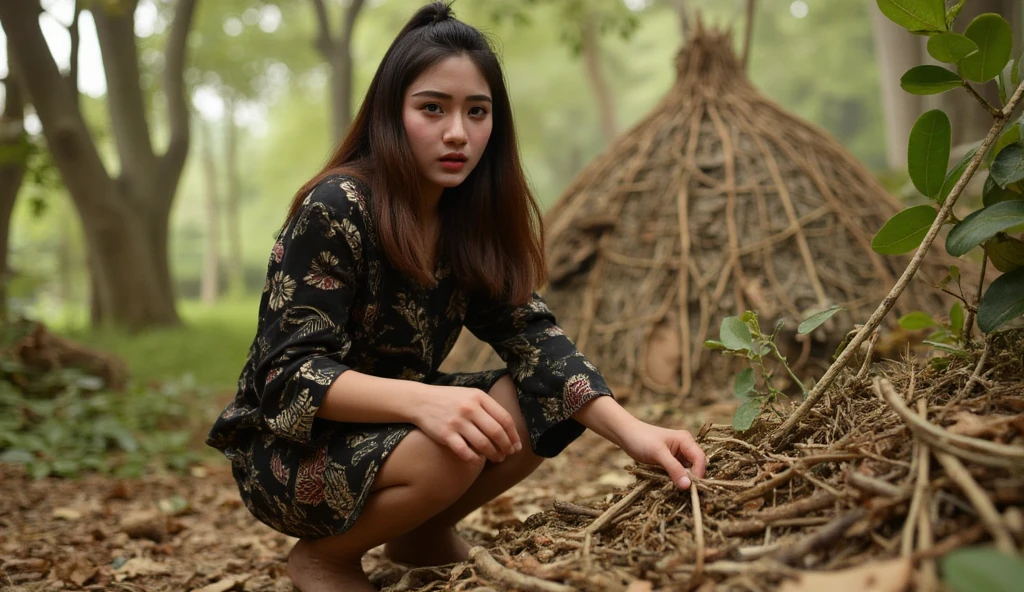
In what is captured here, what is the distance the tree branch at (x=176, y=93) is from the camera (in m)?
7.54

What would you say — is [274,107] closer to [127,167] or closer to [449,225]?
[127,167]

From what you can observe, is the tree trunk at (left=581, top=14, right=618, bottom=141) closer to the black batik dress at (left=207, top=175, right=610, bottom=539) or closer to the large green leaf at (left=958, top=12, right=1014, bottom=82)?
the black batik dress at (left=207, top=175, right=610, bottom=539)

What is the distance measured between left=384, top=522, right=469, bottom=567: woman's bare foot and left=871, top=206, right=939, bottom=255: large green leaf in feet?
3.62

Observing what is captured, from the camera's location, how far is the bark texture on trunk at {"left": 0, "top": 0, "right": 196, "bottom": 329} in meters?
5.23

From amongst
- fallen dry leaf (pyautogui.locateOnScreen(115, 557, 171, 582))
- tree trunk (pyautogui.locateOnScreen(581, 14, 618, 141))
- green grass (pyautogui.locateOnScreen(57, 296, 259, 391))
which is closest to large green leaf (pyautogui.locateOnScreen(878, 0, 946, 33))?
fallen dry leaf (pyautogui.locateOnScreen(115, 557, 171, 582))

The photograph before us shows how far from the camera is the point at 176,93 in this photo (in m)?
8.02

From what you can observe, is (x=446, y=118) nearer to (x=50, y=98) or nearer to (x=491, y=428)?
(x=491, y=428)

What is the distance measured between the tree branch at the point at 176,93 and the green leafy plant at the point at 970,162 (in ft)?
23.4

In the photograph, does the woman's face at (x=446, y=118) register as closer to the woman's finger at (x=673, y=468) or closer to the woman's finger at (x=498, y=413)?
the woman's finger at (x=498, y=413)

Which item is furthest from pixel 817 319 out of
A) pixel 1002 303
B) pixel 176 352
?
pixel 176 352

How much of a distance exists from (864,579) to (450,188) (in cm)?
124

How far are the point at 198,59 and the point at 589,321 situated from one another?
38.9 ft

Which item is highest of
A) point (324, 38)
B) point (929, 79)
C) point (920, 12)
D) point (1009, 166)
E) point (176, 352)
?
point (324, 38)

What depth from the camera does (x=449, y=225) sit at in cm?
186
